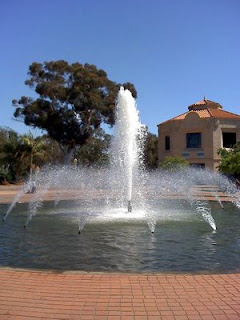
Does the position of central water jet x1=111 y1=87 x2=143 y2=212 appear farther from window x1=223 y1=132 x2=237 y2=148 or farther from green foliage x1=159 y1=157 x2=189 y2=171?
window x1=223 y1=132 x2=237 y2=148

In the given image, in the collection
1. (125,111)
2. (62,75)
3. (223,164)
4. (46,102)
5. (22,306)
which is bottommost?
(22,306)

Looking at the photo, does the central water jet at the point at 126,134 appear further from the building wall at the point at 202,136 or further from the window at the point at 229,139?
the window at the point at 229,139

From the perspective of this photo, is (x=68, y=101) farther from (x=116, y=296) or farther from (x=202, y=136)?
(x=116, y=296)

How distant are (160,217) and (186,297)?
369 inches

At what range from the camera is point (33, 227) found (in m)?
12.1

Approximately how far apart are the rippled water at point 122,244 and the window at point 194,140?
35884 millimetres

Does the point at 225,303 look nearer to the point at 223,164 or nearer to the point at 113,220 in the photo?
the point at 113,220

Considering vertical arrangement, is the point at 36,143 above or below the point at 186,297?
above

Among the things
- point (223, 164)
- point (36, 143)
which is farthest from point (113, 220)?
point (36, 143)

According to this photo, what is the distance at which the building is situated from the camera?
48.1 m

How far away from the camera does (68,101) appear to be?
148 feet

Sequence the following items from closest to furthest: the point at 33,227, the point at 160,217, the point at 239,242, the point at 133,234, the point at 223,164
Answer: the point at 239,242, the point at 133,234, the point at 33,227, the point at 160,217, the point at 223,164

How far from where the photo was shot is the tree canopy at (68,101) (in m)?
44.4

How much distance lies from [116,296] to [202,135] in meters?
45.4
